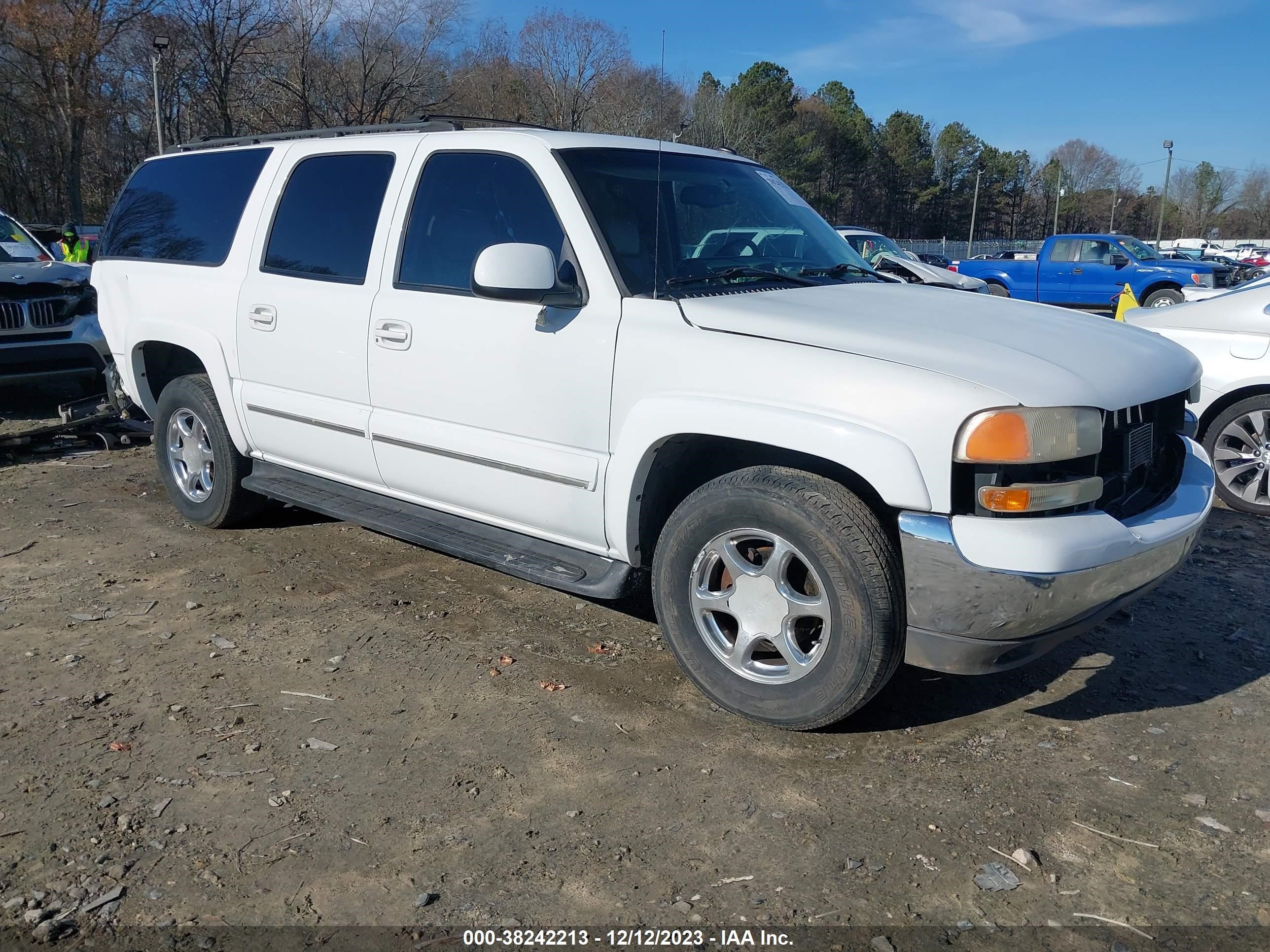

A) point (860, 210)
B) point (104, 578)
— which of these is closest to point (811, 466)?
point (104, 578)

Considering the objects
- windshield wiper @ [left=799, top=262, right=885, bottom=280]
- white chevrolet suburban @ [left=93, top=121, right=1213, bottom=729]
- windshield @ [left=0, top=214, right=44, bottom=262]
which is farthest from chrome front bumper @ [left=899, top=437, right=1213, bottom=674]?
windshield @ [left=0, top=214, right=44, bottom=262]

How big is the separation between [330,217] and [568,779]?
9.34ft

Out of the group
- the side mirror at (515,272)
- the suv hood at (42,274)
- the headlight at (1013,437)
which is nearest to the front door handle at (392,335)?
the side mirror at (515,272)

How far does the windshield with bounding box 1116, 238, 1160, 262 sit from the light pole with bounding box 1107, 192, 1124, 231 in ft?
272

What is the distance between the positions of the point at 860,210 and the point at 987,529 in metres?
89.4

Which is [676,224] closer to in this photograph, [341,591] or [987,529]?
[987,529]

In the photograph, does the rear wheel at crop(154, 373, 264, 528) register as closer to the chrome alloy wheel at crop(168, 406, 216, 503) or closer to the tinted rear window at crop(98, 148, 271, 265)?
the chrome alloy wheel at crop(168, 406, 216, 503)

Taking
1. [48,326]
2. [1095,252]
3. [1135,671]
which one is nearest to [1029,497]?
[1135,671]

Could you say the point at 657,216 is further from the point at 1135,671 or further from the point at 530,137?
the point at 1135,671

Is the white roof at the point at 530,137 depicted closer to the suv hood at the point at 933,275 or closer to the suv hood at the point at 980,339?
the suv hood at the point at 980,339

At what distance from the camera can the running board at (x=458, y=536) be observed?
3719mm

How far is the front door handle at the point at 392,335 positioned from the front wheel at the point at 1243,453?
4.97 metres

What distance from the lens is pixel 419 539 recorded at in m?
4.24

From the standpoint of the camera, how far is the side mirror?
348 centimetres
